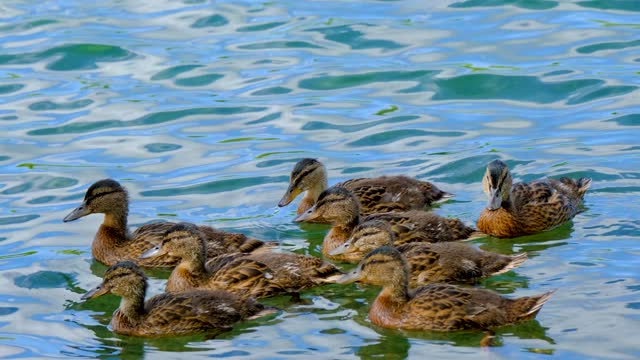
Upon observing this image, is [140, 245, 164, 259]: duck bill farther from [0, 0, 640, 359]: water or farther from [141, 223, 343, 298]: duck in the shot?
[0, 0, 640, 359]: water

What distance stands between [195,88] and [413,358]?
9441 mm

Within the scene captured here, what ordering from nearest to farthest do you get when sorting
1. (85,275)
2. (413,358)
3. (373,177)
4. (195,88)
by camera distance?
(413,358) < (85,275) < (373,177) < (195,88)

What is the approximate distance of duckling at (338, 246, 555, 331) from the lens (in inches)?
484

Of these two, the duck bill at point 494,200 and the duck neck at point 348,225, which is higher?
the duck bill at point 494,200

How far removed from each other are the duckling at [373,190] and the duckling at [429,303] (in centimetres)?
281

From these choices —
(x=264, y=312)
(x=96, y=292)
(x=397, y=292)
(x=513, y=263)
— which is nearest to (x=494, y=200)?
(x=513, y=263)

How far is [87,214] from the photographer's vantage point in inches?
599

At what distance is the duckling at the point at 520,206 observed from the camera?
15.1 meters

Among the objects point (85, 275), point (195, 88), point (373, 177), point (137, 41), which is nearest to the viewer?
point (85, 275)

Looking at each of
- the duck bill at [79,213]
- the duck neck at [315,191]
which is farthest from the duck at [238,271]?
the duck neck at [315,191]

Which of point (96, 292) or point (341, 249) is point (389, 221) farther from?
point (96, 292)

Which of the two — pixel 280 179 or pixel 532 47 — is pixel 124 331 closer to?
pixel 280 179

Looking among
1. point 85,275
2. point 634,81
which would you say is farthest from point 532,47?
point 85,275

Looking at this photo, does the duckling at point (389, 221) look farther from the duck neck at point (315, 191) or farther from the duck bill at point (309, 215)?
the duck neck at point (315, 191)
